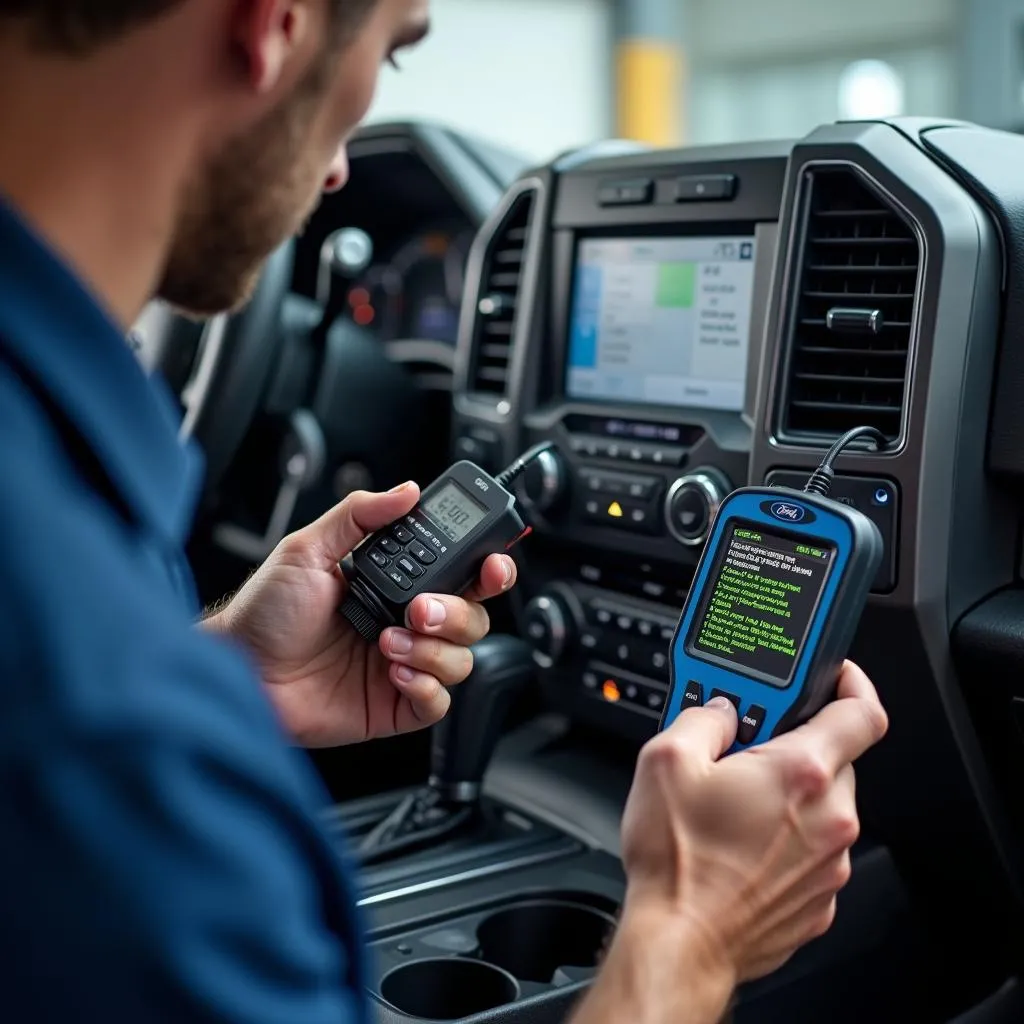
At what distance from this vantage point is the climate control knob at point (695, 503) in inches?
49.4

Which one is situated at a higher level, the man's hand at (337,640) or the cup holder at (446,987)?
the man's hand at (337,640)

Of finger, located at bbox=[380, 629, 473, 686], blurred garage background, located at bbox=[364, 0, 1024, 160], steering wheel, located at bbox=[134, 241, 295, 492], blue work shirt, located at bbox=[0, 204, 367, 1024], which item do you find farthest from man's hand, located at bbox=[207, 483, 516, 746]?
blurred garage background, located at bbox=[364, 0, 1024, 160]

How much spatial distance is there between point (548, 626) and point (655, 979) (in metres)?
0.77

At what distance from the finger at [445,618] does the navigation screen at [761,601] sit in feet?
0.61

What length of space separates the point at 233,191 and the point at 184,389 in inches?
52.9

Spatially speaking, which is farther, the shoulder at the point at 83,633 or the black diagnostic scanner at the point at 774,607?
the black diagnostic scanner at the point at 774,607

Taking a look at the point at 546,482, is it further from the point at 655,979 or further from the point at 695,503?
the point at 655,979

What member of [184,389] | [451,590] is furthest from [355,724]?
[184,389]

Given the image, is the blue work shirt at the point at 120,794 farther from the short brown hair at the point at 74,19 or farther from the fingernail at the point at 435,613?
the fingernail at the point at 435,613

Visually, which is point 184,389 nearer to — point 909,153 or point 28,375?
point 909,153

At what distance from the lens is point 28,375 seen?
550mm

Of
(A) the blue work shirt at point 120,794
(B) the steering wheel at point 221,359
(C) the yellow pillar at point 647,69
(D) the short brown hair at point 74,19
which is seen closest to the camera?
(A) the blue work shirt at point 120,794

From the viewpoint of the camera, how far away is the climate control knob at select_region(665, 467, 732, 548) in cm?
125

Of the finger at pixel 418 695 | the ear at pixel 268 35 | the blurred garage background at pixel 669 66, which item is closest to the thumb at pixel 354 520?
the finger at pixel 418 695
